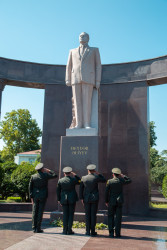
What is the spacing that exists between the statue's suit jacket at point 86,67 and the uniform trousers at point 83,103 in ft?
0.59

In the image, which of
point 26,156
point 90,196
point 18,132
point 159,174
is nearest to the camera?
point 90,196

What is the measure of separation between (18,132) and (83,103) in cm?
3175

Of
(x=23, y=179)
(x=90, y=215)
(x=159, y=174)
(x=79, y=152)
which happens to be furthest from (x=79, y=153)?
(x=159, y=174)

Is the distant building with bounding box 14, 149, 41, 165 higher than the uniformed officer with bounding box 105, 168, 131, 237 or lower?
higher

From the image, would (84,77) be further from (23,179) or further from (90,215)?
(23,179)

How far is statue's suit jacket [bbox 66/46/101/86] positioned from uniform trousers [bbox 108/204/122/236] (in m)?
3.84

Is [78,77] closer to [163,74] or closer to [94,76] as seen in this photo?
[94,76]

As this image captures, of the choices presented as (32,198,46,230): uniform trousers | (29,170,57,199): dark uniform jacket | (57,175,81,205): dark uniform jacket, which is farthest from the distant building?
(57,175,81,205): dark uniform jacket

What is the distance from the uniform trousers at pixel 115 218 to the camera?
5699 mm

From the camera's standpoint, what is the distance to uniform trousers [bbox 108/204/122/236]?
570 cm

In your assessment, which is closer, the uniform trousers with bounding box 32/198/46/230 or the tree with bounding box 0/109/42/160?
the uniform trousers with bounding box 32/198/46/230

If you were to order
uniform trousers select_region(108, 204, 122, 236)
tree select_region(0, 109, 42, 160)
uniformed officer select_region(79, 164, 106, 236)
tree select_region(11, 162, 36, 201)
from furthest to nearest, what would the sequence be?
1. tree select_region(0, 109, 42, 160)
2. tree select_region(11, 162, 36, 201)
3. uniformed officer select_region(79, 164, 106, 236)
4. uniform trousers select_region(108, 204, 122, 236)

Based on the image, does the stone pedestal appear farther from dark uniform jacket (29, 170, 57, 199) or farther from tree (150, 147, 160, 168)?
A: tree (150, 147, 160, 168)

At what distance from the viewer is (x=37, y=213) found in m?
5.98
